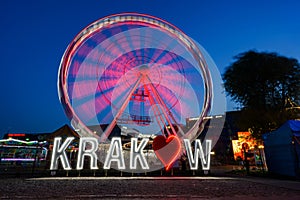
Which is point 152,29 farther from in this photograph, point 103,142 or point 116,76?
point 103,142

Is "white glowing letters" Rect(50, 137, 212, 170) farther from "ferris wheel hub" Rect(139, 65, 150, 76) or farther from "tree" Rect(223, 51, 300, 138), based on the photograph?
"tree" Rect(223, 51, 300, 138)

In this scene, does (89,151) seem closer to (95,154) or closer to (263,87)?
(95,154)

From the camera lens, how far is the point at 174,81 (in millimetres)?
14109

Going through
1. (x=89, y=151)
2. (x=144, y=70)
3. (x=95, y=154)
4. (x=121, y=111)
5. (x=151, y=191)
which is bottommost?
(x=151, y=191)

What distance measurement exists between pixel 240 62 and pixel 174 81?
6211 millimetres

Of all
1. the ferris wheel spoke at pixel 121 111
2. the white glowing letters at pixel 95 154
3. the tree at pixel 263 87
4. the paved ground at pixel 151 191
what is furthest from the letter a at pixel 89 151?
the tree at pixel 263 87

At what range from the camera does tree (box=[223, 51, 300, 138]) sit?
1556 cm

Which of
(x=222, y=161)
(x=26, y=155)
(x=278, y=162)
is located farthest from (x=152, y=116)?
(x=222, y=161)

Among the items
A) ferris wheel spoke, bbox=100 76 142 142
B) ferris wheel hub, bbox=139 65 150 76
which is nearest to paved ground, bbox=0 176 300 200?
ferris wheel spoke, bbox=100 76 142 142

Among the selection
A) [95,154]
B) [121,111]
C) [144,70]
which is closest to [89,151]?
[95,154]

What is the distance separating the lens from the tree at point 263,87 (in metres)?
15.6

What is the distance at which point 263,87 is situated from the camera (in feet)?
52.0

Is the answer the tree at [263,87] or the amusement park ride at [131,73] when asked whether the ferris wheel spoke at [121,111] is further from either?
the tree at [263,87]

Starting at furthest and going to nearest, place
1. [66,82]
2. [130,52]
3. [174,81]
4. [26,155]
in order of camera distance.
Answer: [26,155] < [174,81] < [130,52] < [66,82]
